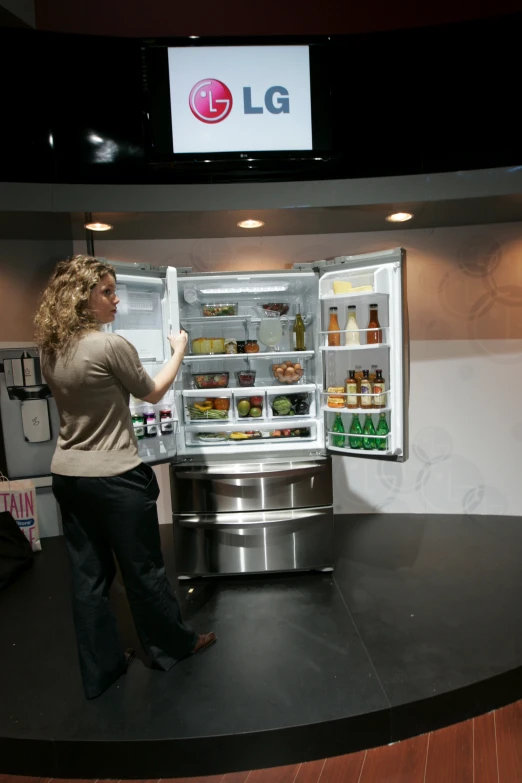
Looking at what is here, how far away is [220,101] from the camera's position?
9.37 feet

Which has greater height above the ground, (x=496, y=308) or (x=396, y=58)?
(x=396, y=58)

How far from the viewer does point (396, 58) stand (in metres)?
2.94

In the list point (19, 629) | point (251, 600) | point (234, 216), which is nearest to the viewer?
point (19, 629)

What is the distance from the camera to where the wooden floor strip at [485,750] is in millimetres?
1631

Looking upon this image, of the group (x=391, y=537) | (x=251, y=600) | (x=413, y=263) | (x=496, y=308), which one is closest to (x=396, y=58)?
(x=413, y=263)

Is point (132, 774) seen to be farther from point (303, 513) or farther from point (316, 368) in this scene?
point (316, 368)

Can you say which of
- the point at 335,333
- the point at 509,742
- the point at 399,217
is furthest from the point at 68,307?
the point at 399,217

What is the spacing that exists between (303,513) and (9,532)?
1945 mm

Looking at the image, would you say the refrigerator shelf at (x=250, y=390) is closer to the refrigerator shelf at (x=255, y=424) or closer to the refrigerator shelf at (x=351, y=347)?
the refrigerator shelf at (x=255, y=424)

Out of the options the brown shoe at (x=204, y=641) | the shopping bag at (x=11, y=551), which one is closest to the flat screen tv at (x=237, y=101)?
the shopping bag at (x=11, y=551)

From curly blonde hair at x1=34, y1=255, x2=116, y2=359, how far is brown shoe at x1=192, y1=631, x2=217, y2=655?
1.44m

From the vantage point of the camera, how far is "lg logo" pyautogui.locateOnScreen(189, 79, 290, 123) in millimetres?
2836

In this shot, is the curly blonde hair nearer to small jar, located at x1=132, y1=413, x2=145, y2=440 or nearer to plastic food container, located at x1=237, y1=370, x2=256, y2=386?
small jar, located at x1=132, y1=413, x2=145, y2=440

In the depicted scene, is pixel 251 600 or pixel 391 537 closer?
pixel 251 600
